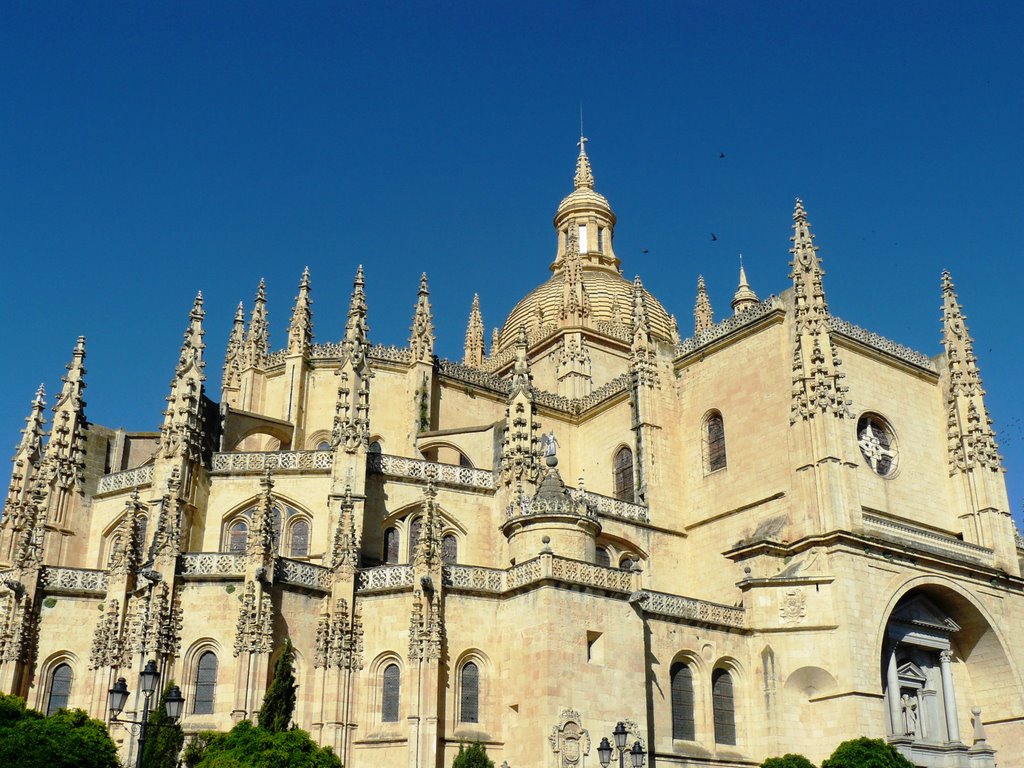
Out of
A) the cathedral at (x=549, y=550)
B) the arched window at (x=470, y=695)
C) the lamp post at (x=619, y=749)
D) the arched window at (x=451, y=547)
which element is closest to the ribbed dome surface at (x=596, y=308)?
the cathedral at (x=549, y=550)

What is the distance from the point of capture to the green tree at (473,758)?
25281mm

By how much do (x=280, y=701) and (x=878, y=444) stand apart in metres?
21.2

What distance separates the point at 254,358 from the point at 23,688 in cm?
1624

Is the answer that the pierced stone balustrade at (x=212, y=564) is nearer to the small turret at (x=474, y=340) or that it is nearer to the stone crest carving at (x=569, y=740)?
the stone crest carving at (x=569, y=740)

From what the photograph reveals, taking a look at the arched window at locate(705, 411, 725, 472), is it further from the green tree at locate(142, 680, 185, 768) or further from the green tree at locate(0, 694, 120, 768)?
the green tree at locate(0, 694, 120, 768)

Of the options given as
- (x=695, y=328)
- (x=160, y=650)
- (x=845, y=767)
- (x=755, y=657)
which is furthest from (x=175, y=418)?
(x=695, y=328)

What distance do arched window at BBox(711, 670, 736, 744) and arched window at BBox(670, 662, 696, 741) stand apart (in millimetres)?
812

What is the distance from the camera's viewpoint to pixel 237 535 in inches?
1328

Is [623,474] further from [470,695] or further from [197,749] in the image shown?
[197,749]

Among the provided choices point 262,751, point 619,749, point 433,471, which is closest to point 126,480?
point 433,471

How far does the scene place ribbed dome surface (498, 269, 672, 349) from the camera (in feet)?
172

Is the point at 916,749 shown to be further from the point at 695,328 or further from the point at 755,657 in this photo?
the point at 695,328

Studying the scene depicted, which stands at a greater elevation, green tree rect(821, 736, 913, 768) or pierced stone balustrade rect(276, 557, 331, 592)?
pierced stone balustrade rect(276, 557, 331, 592)

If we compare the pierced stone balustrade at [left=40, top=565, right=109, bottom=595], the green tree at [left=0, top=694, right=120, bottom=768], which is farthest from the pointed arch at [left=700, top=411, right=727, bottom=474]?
the green tree at [left=0, top=694, right=120, bottom=768]
